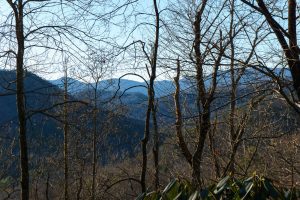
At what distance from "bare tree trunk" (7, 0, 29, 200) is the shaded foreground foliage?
4248 mm

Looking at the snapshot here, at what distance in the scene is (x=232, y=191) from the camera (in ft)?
7.13

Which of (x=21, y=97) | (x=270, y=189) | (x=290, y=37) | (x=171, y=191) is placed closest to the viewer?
(x=270, y=189)

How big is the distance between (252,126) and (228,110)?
2712 millimetres

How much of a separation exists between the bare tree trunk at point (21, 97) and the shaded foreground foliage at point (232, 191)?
13.9ft

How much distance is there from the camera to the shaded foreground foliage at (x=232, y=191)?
2090 mm

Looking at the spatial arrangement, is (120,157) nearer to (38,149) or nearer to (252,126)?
(38,149)

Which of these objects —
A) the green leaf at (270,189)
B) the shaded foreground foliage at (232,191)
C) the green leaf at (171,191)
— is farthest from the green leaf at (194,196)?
the green leaf at (270,189)

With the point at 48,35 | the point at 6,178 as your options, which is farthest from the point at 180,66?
the point at 6,178

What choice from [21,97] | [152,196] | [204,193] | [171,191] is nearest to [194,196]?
[204,193]

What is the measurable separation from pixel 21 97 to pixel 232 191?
4721 mm

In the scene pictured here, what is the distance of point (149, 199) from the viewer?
2350 mm

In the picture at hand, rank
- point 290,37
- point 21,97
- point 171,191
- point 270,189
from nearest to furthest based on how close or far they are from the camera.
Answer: point 270,189, point 171,191, point 290,37, point 21,97

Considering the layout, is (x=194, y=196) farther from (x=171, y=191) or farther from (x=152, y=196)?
(x=152, y=196)

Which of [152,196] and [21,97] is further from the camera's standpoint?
[21,97]
